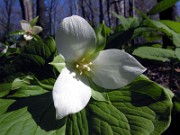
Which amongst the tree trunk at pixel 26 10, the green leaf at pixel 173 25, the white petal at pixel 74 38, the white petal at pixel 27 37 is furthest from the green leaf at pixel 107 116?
the tree trunk at pixel 26 10

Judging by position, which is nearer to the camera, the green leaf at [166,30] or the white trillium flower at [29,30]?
the green leaf at [166,30]

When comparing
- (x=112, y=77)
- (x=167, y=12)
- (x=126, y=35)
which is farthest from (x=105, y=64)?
(x=167, y=12)

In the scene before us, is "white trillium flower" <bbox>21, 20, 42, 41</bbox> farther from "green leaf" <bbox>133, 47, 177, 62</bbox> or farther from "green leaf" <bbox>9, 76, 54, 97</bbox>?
"green leaf" <bbox>9, 76, 54, 97</bbox>

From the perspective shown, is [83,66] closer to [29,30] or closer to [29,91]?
[29,91]

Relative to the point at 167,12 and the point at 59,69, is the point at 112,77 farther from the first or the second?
the point at 167,12

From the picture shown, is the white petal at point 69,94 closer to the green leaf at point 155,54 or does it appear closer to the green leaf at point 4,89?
the green leaf at point 4,89

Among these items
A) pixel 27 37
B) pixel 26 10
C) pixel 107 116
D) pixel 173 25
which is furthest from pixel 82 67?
pixel 26 10
